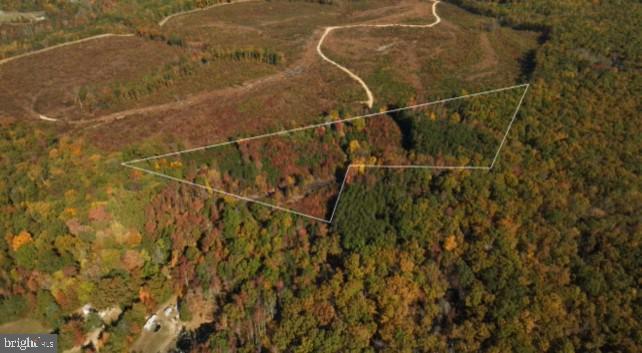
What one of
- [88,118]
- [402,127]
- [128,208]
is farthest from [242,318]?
[88,118]

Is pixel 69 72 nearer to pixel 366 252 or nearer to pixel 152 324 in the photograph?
pixel 152 324

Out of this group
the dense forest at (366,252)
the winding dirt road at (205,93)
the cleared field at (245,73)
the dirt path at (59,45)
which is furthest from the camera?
the dirt path at (59,45)

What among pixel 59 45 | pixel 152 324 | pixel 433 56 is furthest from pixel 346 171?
pixel 59 45

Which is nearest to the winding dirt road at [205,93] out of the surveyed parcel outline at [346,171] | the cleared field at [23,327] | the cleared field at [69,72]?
the cleared field at [69,72]

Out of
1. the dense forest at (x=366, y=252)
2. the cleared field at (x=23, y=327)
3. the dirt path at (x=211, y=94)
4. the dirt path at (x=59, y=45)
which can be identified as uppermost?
the dirt path at (x=59, y=45)

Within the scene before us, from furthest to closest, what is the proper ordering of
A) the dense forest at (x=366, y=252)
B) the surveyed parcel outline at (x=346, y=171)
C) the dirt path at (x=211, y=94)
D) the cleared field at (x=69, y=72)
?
the cleared field at (x=69, y=72), the dirt path at (x=211, y=94), the surveyed parcel outline at (x=346, y=171), the dense forest at (x=366, y=252)

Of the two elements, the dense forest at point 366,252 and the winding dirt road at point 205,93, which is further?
the winding dirt road at point 205,93

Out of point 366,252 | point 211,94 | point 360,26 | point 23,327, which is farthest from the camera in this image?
point 360,26

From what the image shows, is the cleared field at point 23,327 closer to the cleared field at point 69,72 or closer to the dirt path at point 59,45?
the cleared field at point 69,72

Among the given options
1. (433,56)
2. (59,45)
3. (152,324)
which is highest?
(433,56)

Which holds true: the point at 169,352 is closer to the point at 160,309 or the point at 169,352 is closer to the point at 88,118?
the point at 160,309
